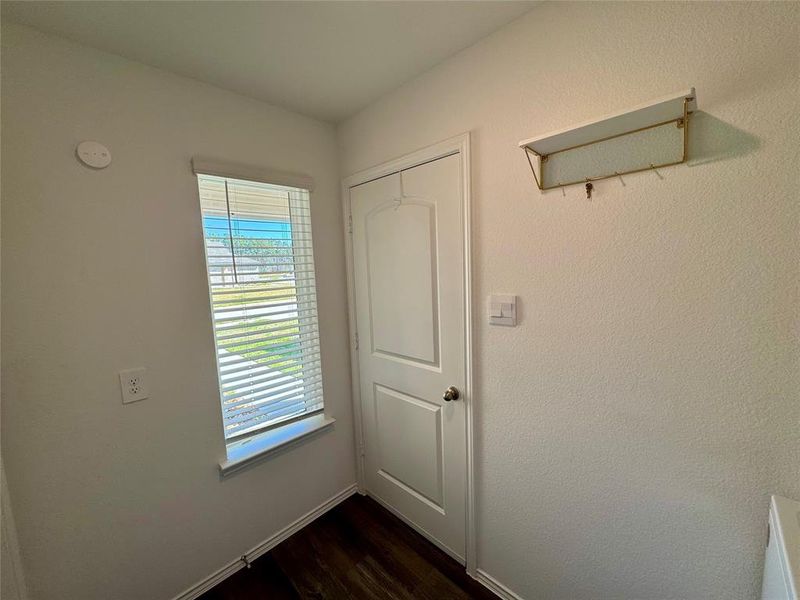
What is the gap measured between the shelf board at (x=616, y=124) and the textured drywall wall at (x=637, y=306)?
98 mm

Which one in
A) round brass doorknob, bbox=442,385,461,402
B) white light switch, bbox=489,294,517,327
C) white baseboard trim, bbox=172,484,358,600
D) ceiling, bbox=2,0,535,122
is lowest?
white baseboard trim, bbox=172,484,358,600

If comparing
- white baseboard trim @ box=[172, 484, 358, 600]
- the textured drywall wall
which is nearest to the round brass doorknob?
the textured drywall wall

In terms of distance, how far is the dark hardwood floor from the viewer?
1.47 m

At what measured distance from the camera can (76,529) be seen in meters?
1.19

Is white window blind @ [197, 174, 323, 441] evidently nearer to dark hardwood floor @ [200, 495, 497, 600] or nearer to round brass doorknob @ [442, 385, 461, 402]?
dark hardwood floor @ [200, 495, 497, 600]

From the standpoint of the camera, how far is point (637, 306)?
3.25 feet

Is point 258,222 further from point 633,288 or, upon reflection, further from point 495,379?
point 633,288

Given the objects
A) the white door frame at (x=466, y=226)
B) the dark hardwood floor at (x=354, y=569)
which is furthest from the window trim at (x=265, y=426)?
the dark hardwood floor at (x=354, y=569)

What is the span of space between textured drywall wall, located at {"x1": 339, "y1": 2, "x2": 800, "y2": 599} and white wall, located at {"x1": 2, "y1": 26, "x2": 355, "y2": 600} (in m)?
1.21

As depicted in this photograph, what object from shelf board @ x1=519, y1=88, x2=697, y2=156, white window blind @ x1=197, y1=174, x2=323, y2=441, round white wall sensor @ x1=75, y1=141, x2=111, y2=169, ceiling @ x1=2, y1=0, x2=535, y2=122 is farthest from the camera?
white window blind @ x1=197, y1=174, x2=323, y2=441

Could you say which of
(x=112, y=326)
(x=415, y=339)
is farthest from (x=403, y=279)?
(x=112, y=326)

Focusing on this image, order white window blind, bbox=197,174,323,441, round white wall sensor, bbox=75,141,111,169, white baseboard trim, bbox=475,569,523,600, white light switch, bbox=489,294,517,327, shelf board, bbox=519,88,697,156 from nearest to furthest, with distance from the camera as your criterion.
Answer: shelf board, bbox=519,88,697,156
round white wall sensor, bbox=75,141,111,169
white light switch, bbox=489,294,517,327
white baseboard trim, bbox=475,569,523,600
white window blind, bbox=197,174,323,441

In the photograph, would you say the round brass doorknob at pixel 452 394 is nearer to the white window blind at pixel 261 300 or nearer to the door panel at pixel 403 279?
the door panel at pixel 403 279

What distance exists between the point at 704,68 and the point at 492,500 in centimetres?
171
